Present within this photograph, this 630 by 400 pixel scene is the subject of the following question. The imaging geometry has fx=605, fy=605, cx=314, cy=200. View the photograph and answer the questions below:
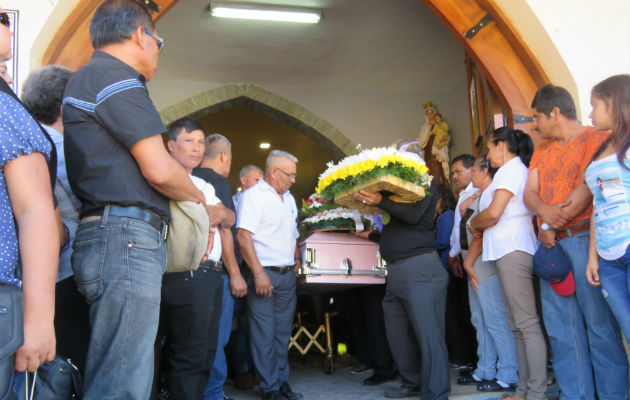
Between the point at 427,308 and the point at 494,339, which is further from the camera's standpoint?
the point at 494,339

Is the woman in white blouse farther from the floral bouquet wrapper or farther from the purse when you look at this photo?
the purse

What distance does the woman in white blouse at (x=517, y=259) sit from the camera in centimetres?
376

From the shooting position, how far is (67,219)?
2.39 m

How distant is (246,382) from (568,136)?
3104mm

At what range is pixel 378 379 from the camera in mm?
4941

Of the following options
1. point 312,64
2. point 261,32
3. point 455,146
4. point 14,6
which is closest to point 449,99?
point 455,146

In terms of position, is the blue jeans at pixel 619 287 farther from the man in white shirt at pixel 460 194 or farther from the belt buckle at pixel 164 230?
the belt buckle at pixel 164 230

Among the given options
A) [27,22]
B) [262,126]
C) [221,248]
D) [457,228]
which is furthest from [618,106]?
Answer: [262,126]

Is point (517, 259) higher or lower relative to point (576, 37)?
lower

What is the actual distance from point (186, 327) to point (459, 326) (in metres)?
2.99

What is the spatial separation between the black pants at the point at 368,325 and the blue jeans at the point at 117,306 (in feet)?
10.5

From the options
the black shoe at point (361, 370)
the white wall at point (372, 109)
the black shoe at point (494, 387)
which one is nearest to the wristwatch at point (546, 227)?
the black shoe at point (494, 387)

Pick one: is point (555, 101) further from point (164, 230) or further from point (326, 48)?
point (326, 48)

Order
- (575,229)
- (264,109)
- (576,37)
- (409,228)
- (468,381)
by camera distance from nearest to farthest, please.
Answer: (575,229), (409,228), (468,381), (576,37), (264,109)
